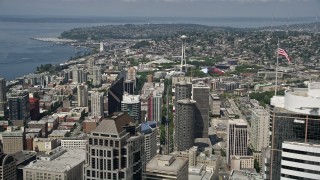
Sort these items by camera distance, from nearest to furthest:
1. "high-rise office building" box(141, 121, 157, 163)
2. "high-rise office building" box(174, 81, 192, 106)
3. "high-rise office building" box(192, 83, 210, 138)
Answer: "high-rise office building" box(141, 121, 157, 163) → "high-rise office building" box(192, 83, 210, 138) → "high-rise office building" box(174, 81, 192, 106)

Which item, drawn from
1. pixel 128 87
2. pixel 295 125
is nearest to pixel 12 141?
pixel 128 87

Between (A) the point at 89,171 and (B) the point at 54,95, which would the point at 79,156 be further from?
(B) the point at 54,95

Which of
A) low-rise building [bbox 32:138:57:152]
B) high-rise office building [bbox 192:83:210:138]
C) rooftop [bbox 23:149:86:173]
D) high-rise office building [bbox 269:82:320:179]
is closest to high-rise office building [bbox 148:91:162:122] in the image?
high-rise office building [bbox 192:83:210:138]

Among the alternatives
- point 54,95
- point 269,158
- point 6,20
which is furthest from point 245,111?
point 6,20

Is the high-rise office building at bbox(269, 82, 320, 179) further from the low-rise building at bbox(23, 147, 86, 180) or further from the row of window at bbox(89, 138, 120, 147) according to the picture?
the low-rise building at bbox(23, 147, 86, 180)

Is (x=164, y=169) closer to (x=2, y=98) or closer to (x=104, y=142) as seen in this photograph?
(x=104, y=142)

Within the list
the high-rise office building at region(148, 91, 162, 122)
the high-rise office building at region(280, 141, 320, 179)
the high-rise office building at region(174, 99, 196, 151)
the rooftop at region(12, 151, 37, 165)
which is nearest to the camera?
the high-rise office building at region(280, 141, 320, 179)

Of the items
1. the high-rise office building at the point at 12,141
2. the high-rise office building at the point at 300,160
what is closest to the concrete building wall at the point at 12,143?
the high-rise office building at the point at 12,141
